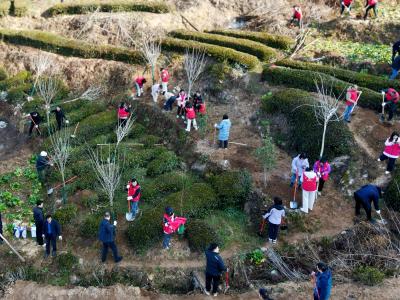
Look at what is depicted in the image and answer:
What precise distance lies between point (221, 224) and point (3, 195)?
8.63m

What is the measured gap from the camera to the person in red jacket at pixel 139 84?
22.1m

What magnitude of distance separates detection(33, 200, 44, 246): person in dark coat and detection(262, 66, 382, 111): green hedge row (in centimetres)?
1274

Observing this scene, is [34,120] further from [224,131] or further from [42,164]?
[224,131]

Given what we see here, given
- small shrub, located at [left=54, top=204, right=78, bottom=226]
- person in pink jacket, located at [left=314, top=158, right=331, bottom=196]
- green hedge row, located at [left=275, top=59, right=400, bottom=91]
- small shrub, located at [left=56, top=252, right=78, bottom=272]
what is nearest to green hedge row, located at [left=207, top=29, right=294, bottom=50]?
green hedge row, located at [left=275, top=59, right=400, bottom=91]

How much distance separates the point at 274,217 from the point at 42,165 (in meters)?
9.32

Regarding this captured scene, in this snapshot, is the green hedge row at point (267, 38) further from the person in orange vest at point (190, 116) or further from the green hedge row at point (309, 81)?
the person in orange vest at point (190, 116)

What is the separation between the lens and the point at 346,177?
16766 mm

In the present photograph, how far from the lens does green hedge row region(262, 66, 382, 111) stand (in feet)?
63.5

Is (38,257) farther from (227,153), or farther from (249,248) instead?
(227,153)

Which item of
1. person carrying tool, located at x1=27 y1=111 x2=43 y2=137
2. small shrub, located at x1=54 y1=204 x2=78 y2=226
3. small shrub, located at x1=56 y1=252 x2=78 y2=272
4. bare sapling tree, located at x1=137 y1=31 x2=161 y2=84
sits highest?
bare sapling tree, located at x1=137 y1=31 x2=161 y2=84

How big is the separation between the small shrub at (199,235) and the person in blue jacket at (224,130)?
14.2 feet

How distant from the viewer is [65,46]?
25422 millimetres

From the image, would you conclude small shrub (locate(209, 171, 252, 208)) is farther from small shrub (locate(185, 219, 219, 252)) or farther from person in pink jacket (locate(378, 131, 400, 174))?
person in pink jacket (locate(378, 131, 400, 174))

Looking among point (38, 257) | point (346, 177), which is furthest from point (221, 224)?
point (38, 257)
